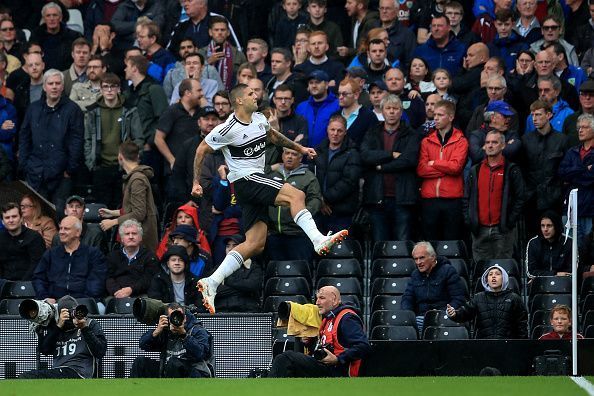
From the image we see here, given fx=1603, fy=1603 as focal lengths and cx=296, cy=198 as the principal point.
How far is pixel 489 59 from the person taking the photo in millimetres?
20562

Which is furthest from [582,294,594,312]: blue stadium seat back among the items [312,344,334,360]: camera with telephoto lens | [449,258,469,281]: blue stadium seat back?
[312,344,334,360]: camera with telephoto lens

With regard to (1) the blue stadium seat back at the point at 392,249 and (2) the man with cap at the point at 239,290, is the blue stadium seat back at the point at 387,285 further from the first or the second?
(2) the man with cap at the point at 239,290

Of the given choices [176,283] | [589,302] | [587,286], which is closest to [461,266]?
[587,286]

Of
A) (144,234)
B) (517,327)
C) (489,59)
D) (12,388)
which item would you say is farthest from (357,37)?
(12,388)

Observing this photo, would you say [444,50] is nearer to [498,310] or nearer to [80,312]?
[498,310]

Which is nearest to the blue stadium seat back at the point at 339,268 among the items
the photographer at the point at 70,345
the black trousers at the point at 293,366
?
the black trousers at the point at 293,366

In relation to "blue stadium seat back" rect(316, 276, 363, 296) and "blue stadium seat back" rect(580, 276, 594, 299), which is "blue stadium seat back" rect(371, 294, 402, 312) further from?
"blue stadium seat back" rect(580, 276, 594, 299)

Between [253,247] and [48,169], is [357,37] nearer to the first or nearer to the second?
[48,169]

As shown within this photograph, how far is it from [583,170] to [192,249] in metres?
4.72

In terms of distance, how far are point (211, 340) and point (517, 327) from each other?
359cm

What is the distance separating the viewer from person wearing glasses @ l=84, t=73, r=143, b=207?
21.2 m

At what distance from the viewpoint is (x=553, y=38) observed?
2117 centimetres

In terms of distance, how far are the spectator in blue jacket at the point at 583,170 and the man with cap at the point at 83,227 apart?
19.0 feet

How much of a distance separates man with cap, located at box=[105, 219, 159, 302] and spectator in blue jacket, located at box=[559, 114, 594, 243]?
504 centimetres
